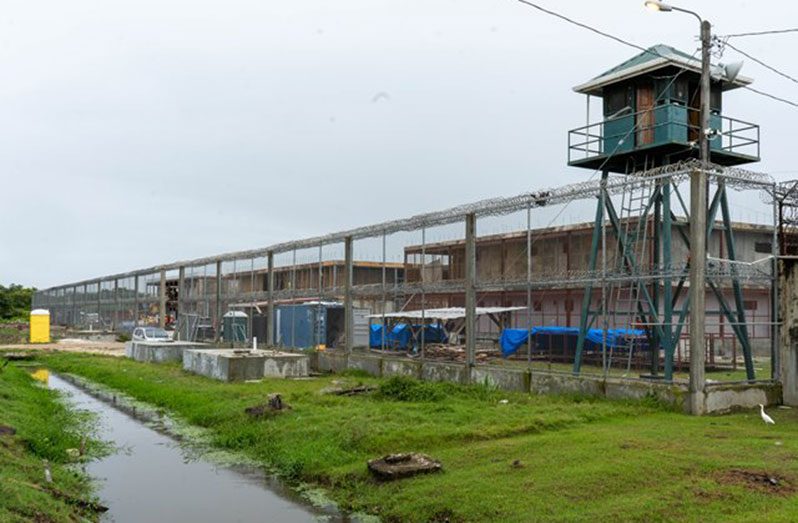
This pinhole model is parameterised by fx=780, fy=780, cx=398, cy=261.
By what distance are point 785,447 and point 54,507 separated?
10.2m

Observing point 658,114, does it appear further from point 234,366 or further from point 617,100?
point 234,366

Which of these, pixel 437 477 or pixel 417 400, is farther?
pixel 417 400

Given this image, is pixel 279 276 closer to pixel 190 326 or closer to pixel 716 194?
pixel 190 326

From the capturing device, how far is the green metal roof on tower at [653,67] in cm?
2025

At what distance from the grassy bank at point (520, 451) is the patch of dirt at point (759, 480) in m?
0.02

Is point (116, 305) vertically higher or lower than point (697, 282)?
lower

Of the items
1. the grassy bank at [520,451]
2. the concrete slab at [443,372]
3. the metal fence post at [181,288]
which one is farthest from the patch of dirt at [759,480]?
the metal fence post at [181,288]

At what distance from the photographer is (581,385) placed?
17.6 meters

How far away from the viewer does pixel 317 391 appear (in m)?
20.0

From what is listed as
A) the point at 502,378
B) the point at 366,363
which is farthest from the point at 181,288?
the point at 502,378

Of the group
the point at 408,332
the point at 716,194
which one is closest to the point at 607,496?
the point at 716,194

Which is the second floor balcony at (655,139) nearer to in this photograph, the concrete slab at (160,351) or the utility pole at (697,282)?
the utility pole at (697,282)

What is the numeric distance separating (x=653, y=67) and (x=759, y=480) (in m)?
13.5

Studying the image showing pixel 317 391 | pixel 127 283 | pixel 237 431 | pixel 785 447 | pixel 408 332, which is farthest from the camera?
pixel 127 283
